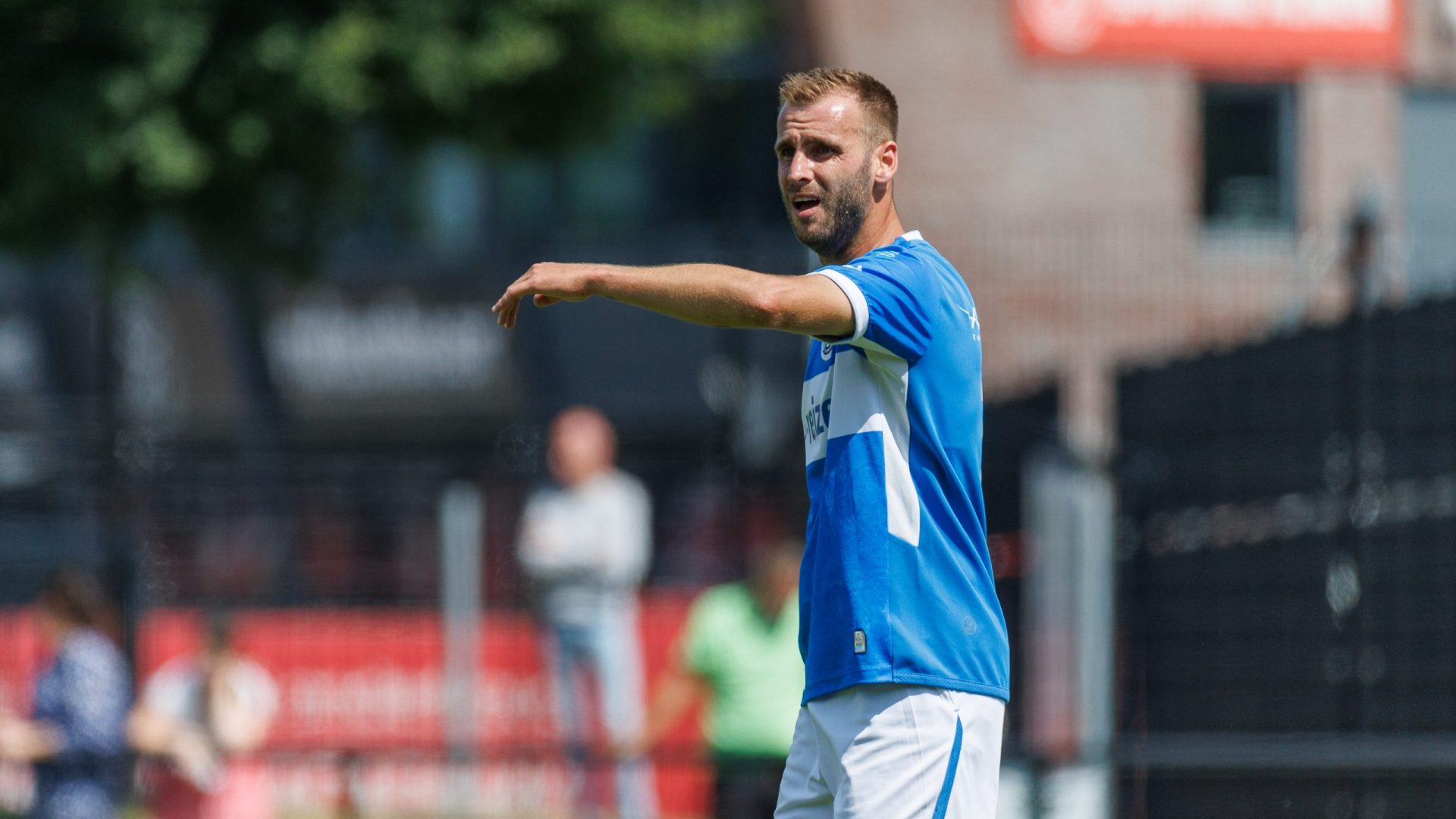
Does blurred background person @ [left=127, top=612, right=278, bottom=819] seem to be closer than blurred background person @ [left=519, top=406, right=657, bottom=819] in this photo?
Yes

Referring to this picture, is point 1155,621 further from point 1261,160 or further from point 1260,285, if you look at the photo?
point 1261,160

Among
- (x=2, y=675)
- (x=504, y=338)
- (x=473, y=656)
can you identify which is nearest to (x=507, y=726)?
(x=473, y=656)

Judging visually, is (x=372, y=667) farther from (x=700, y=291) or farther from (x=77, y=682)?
(x=700, y=291)

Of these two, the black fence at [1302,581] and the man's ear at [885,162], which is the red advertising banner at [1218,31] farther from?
the man's ear at [885,162]

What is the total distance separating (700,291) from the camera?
11.6 ft

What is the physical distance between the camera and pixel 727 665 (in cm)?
885

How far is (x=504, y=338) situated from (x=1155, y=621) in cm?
1434

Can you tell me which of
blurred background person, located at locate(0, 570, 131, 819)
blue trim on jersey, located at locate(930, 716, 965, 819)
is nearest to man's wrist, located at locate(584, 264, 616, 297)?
blue trim on jersey, located at locate(930, 716, 965, 819)

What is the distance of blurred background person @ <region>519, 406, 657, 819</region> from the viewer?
10.4 meters

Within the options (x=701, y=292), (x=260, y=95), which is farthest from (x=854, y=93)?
(x=260, y=95)

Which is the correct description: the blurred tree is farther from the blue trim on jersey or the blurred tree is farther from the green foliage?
the blue trim on jersey

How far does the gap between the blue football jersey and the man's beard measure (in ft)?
0.29

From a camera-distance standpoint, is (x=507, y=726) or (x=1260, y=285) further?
(x=1260, y=285)

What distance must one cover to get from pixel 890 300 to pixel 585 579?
7024 millimetres
